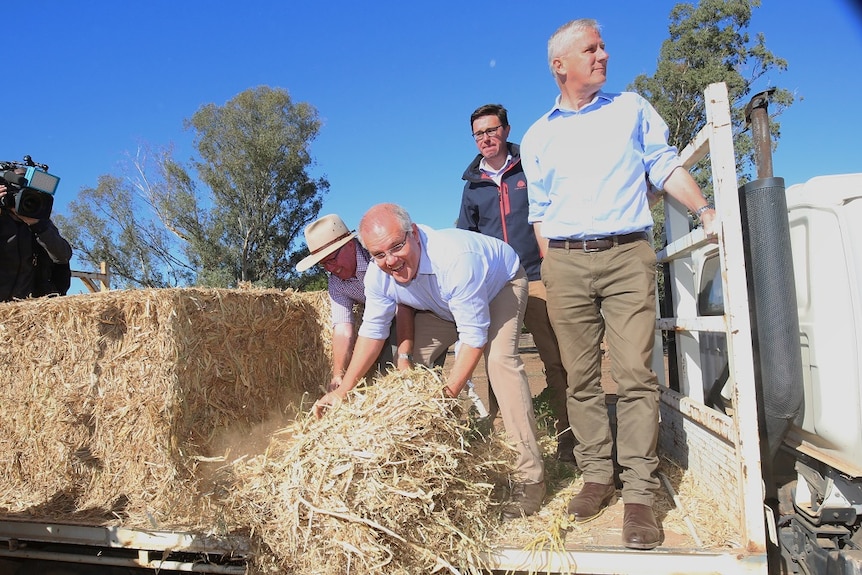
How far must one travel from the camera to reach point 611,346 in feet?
9.51

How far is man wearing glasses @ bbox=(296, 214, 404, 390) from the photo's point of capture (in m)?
3.63

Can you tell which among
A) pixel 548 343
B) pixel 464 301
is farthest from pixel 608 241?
pixel 548 343

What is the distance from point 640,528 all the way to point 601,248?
126cm

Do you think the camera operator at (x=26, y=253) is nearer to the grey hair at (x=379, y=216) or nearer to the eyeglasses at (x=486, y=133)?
the grey hair at (x=379, y=216)

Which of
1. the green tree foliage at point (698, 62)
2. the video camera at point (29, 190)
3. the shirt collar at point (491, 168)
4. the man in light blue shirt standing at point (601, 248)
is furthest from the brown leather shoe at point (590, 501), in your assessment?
the green tree foliage at point (698, 62)

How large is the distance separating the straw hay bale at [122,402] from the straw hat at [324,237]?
60cm

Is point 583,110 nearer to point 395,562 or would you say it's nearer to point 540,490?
point 540,490

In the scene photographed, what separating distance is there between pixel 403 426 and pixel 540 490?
891 millimetres

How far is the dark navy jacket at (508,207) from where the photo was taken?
4.07 meters

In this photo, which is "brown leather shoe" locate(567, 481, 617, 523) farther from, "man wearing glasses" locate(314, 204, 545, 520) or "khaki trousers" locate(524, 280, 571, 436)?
"khaki trousers" locate(524, 280, 571, 436)

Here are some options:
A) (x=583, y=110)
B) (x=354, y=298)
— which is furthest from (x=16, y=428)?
(x=583, y=110)

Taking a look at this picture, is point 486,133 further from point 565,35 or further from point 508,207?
point 565,35

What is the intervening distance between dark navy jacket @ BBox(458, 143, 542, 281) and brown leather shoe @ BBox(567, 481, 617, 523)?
1524 millimetres

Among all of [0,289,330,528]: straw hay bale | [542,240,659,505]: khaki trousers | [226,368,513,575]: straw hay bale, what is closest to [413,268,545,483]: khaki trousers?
[542,240,659,505]: khaki trousers
